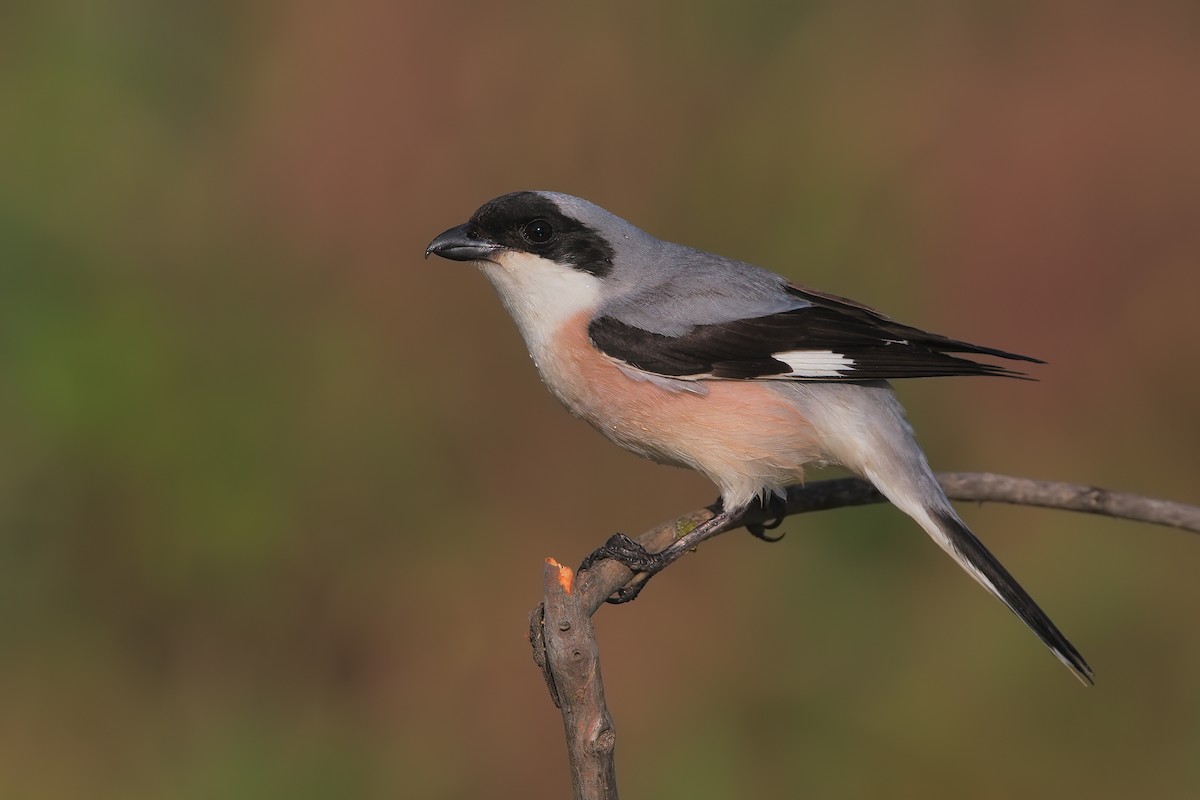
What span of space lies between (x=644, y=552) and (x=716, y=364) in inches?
23.3

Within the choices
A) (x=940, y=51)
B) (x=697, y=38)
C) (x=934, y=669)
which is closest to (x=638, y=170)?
(x=697, y=38)

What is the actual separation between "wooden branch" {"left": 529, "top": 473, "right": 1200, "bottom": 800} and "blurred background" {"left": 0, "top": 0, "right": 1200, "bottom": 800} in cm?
119

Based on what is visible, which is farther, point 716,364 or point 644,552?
point 716,364

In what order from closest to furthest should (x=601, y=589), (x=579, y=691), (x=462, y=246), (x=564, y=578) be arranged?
1. (x=579, y=691)
2. (x=564, y=578)
3. (x=601, y=589)
4. (x=462, y=246)

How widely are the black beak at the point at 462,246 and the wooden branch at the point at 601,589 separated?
37.5 inches

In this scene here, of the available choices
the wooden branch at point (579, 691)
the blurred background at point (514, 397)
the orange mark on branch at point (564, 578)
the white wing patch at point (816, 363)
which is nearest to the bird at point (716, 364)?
the white wing patch at point (816, 363)

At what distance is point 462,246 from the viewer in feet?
11.6

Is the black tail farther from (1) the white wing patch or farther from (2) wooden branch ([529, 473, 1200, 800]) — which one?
(1) the white wing patch

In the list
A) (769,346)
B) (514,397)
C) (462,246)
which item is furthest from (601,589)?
(514,397)

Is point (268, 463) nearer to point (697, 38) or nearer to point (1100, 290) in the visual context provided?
point (697, 38)

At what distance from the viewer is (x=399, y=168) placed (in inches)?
224

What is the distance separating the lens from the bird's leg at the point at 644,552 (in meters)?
3.06

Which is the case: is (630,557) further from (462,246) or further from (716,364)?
(462,246)

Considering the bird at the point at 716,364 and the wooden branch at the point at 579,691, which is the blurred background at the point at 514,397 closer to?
the bird at the point at 716,364
